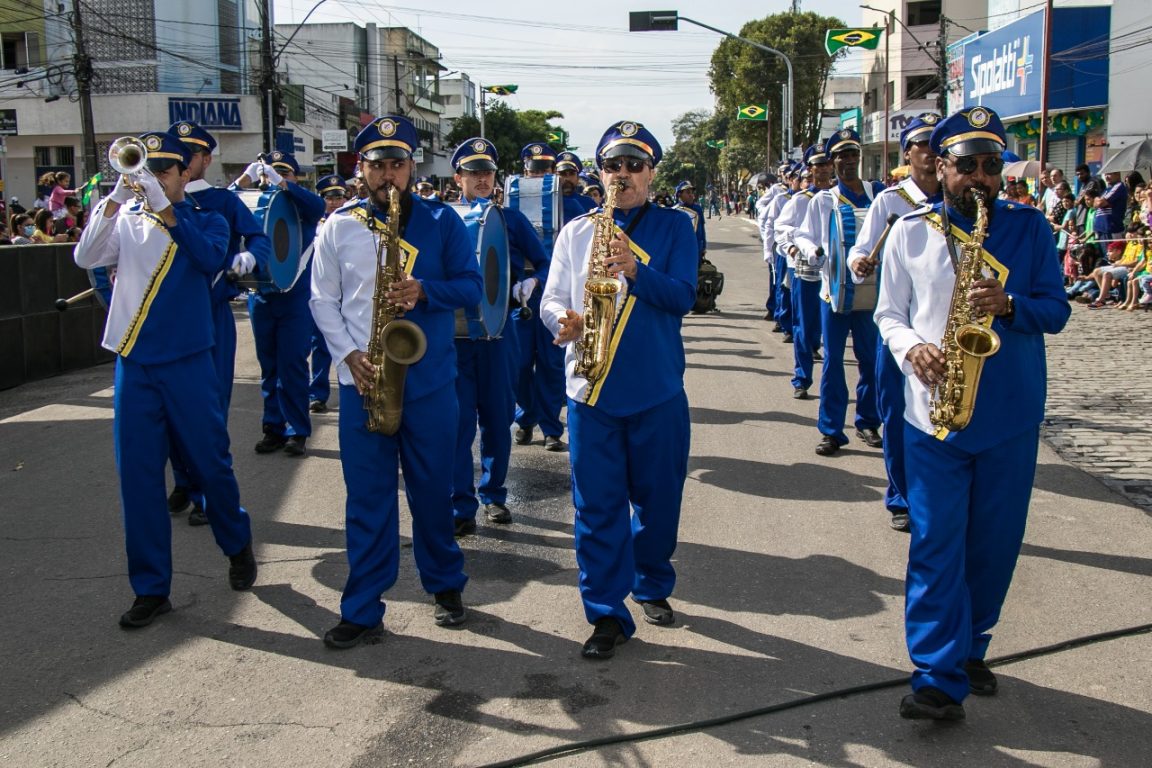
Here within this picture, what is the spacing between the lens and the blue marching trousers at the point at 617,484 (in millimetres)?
5016

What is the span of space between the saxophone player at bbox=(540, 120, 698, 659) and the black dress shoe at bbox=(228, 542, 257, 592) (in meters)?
1.85

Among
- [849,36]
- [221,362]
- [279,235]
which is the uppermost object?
[849,36]

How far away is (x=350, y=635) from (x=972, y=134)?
3.22 metres

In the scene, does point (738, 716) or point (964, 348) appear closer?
Answer: point (964, 348)

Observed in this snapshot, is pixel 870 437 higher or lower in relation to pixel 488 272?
lower

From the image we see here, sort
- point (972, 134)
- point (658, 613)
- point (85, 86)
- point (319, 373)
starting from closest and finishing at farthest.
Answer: point (972, 134) → point (658, 613) → point (319, 373) → point (85, 86)

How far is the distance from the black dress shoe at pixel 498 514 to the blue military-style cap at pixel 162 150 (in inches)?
105

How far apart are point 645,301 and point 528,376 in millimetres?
4126

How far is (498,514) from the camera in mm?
7109

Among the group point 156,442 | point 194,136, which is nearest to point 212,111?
point 194,136

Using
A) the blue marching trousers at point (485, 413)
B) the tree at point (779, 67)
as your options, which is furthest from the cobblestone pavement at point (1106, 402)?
the tree at point (779, 67)

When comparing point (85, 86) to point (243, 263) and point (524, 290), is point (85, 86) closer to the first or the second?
point (243, 263)

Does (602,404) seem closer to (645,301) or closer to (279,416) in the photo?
(645,301)

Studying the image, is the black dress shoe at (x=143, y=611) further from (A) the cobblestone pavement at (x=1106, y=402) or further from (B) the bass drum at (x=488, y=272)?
(A) the cobblestone pavement at (x=1106, y=402)
